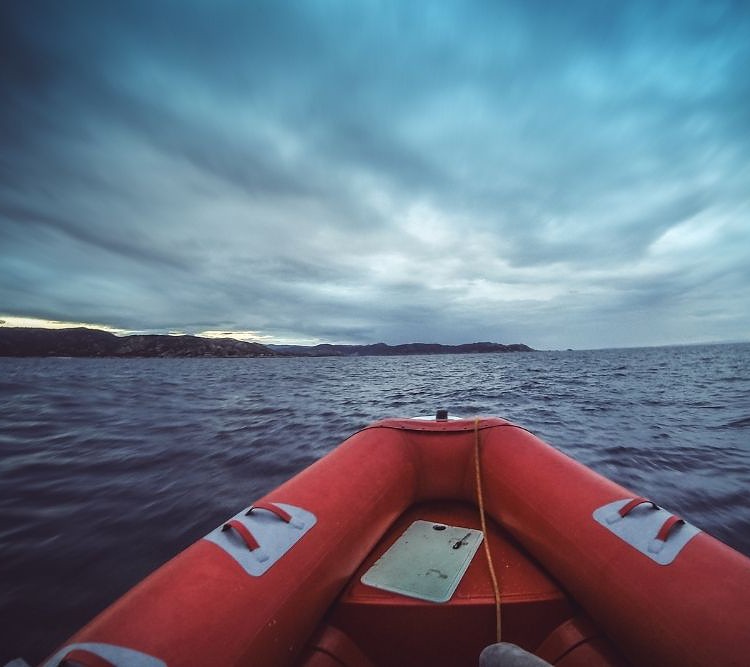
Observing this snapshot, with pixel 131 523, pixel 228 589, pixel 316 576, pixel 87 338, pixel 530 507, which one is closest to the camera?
pixel 228 589

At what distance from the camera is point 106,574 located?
2902mm

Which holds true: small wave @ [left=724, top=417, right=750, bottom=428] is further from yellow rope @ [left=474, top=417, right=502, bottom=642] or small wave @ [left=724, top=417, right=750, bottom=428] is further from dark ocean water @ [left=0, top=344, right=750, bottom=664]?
yellow rope @ [left=474, top=417, right=502, bottom=642]

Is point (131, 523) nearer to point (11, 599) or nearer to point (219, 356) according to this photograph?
point (11, 599)

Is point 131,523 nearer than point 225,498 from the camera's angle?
Yes

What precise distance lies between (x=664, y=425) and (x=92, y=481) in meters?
11.2

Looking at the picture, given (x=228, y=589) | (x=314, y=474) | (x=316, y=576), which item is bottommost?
(x=316, y=576)

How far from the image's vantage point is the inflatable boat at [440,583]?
1335 mm

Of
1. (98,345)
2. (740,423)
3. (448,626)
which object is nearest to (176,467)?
(448,626)

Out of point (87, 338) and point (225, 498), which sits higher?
point (87, 338)

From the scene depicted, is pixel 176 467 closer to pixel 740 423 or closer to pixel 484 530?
pixel 484 530

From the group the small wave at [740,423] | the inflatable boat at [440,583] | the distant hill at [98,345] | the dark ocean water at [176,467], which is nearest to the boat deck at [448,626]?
the inflatable boat at [440,583]

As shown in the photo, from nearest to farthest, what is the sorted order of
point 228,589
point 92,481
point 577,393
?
1. point 228,589
2. point 92,481
3. point 577,393

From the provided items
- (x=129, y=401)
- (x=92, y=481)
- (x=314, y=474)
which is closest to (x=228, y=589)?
(x=314, y=474)

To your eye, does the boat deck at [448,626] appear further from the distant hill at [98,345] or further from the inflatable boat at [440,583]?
the distant hill at [98,345]
